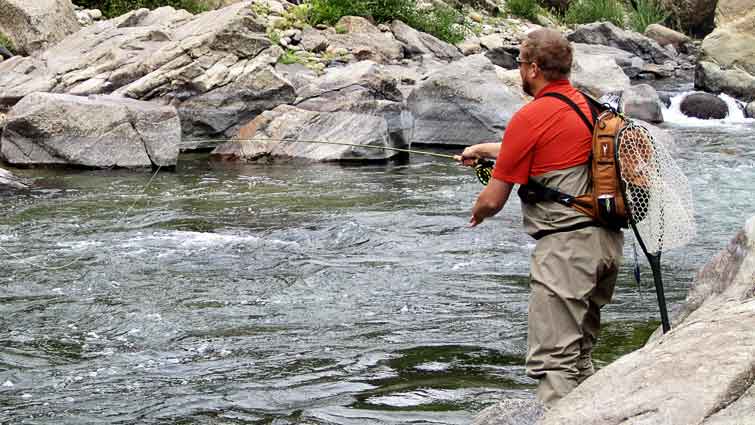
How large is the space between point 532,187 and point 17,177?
933cm

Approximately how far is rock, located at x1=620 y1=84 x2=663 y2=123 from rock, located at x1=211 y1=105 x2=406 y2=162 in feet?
18.7

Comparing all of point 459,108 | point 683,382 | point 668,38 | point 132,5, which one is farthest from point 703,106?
point 683,382

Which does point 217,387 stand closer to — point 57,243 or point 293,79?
point 57,243

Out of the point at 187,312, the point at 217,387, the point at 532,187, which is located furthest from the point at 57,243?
the point at 532,187

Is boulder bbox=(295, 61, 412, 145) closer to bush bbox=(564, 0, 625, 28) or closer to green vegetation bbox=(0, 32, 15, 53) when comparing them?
green vegetation bbox=(0, 32, 15, 53)

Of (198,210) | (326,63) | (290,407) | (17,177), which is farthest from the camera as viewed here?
(326,63)

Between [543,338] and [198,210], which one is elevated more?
[543,338]

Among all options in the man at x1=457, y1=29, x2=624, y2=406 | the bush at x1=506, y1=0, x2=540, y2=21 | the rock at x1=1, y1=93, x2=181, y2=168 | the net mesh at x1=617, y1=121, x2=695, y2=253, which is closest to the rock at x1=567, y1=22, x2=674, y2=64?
the bush at x1=506, y1=0, x2=540, y2=21

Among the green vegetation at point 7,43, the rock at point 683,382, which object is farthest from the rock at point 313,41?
the rock at point 683,382

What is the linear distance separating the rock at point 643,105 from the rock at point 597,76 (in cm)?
28

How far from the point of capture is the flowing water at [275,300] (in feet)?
17.4

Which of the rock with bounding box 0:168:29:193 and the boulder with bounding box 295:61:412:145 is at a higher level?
the boulder with bounding box 295:61:412:145

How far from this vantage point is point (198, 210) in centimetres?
1086

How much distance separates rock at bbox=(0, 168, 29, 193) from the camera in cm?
1180
